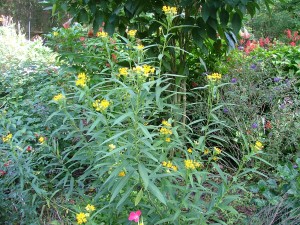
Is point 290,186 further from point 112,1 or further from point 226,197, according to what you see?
point 112,1

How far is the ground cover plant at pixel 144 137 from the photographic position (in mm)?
1888

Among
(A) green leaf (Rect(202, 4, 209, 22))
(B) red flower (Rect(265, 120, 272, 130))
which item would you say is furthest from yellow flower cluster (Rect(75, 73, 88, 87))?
(B) red flower (Rect(265, 120, 272, 130))

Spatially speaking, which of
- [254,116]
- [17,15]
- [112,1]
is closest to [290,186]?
[254,116]

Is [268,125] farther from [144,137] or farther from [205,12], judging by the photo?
[144,137]

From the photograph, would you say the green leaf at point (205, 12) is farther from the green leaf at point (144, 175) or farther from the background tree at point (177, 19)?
the green leaf at point (144, 175)

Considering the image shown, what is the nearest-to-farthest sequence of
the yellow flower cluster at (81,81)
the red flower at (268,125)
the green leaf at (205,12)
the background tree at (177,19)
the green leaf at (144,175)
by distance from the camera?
the green leaf at (144,175), the yellow flower cluster at (81,81), the green leaf at (205,12), the background tree at (177,19), the red flower at (268,125)

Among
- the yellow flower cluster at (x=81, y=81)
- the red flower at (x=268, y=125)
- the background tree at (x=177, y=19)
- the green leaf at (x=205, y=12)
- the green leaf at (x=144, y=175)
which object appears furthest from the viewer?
the red flower at (x=268, y=125)

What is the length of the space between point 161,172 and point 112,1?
1.68m

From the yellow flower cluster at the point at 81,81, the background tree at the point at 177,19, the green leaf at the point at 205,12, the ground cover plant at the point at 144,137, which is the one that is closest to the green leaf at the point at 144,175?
the ground cover plant at the point at 144,137

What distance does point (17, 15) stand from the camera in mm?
13539

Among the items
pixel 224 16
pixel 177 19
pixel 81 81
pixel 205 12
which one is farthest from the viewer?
pixel 177 19

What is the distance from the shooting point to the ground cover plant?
1.89 meters

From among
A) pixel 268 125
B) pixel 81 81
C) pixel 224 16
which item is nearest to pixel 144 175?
pixel 81 81

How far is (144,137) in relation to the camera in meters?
1.73
